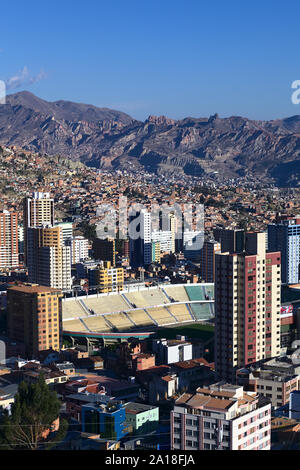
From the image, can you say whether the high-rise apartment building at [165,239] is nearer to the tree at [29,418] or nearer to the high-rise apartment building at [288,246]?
the high-rise apartment building at [288,246]

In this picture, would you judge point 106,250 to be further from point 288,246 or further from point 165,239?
point 288,246

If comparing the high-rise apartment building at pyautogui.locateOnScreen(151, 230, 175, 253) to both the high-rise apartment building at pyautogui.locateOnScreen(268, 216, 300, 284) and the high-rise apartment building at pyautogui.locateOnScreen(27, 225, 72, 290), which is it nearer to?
the high-rise apartment building at pyautogui.locateOnScreen(268, 216, 300, 284)

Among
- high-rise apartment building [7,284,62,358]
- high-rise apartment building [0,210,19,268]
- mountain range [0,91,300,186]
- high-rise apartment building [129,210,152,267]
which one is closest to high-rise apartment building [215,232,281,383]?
high-rise apartment building [7,284,62,358]

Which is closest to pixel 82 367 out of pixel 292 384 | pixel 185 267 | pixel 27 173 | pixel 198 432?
pixel 292 384

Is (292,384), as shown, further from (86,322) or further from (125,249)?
(125,249)

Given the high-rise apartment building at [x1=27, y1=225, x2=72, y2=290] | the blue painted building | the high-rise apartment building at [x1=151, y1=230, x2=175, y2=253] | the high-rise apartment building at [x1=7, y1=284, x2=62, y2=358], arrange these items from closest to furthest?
the blue painted building → the high-rise apartment building at [x1=7, y1=284, x2=62, y2=358] → the high-rise apartment building at [x1=27, y1=225, x2=72, y2=290] → the high-rise apartment building at [x1=151, y1=230, x2=175, y2=253]

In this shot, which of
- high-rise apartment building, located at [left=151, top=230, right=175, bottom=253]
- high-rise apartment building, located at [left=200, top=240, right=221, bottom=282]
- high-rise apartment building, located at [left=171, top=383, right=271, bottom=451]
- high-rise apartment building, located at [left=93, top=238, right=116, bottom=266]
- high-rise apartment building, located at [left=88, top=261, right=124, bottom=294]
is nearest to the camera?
high-rise apartment building, located at [left=171, top=383, right=271, bottom=451]
